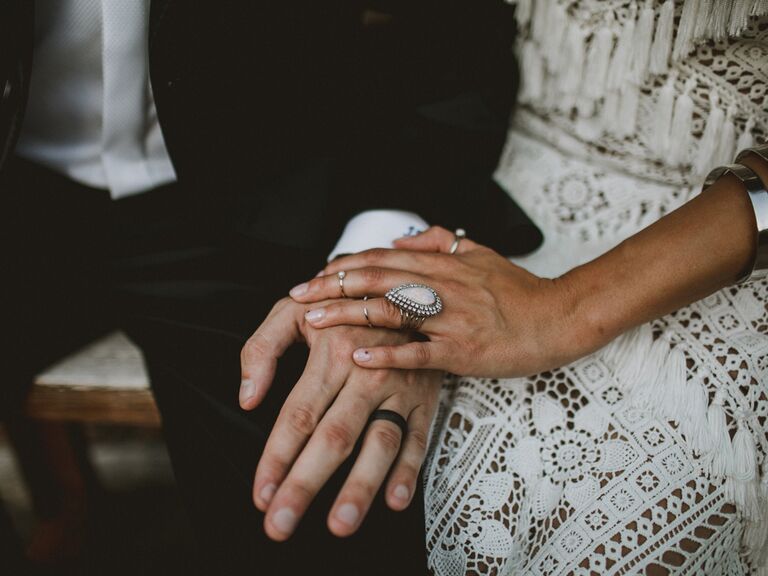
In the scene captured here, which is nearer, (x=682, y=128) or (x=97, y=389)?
(x=682, y=128)

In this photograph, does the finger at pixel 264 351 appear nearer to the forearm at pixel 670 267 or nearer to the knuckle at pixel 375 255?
the knuckle at pixel 375 255

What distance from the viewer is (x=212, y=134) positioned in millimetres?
898

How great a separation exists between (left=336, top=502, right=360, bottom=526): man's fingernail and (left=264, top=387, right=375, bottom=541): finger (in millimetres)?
39

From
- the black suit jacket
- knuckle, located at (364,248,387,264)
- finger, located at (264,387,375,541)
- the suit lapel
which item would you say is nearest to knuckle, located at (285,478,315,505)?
finger, located at (264,387,375,541)

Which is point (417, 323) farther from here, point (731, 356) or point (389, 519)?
point (731, 356)

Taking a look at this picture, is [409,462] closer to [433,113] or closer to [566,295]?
[566,295]

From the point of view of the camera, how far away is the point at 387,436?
2.24ft

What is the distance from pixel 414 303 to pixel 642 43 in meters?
0.53

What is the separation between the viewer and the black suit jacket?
2.97ft

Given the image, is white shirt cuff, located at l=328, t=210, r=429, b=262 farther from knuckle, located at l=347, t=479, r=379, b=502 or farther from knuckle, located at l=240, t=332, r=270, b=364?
knuckle, located at l=347, t=479, r=379, b=502

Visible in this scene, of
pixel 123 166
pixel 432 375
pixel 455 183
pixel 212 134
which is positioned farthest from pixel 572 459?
pixel 123 166

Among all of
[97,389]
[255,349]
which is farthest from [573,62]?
[97,389]

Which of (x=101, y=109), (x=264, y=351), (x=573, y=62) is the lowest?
(x=264, y=351)

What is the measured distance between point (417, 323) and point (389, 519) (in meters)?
0.25
